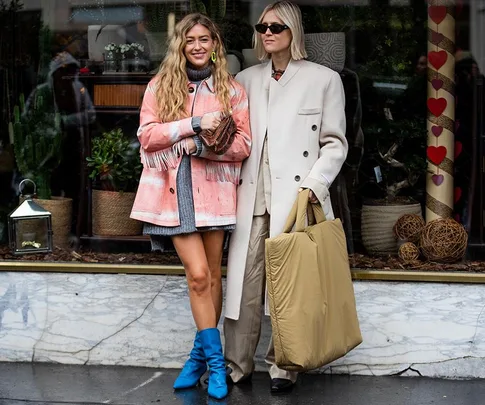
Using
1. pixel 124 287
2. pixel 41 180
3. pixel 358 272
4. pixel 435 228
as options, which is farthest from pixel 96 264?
pixel 435 228

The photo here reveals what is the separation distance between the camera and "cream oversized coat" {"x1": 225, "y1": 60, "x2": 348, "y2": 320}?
5.44m

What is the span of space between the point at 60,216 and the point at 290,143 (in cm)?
167

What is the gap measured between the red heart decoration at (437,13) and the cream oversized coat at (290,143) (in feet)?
2.66

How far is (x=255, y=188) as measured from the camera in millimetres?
5527

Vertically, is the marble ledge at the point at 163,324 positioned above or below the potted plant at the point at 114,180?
below

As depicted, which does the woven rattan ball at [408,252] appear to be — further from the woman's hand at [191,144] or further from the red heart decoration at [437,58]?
the woman's hand at [191,144]

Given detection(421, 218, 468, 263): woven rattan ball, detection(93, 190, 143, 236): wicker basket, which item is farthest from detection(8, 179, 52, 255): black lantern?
detection(421, 218, 468, 263): woven rattan ball

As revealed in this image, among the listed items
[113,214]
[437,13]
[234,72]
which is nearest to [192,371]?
[113,214]

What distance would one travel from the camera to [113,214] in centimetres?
638

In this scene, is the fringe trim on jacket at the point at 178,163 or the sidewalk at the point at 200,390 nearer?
the fringe trim on jacket at the point at 178,163

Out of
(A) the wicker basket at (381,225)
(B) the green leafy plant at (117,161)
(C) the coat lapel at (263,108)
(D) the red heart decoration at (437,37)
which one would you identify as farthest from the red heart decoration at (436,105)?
(B) the green leafy plant at (117,161)

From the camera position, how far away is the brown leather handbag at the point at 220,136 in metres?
5.24

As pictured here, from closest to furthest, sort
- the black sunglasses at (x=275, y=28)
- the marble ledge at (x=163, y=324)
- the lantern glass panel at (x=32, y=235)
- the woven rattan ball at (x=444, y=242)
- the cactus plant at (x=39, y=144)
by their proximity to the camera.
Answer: the black sunglasses at (x=275, y=28) → the marble ledge at (x=163, y=324) → the woven rattan ball at (x=444, y=242) → the lantern glass panel at (x=32, y=235) → the cactus plant at (x=39, y=144)

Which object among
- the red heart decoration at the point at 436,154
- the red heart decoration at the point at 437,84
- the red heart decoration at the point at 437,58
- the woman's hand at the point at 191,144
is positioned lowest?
the red heart decoration at the point at 436,154
